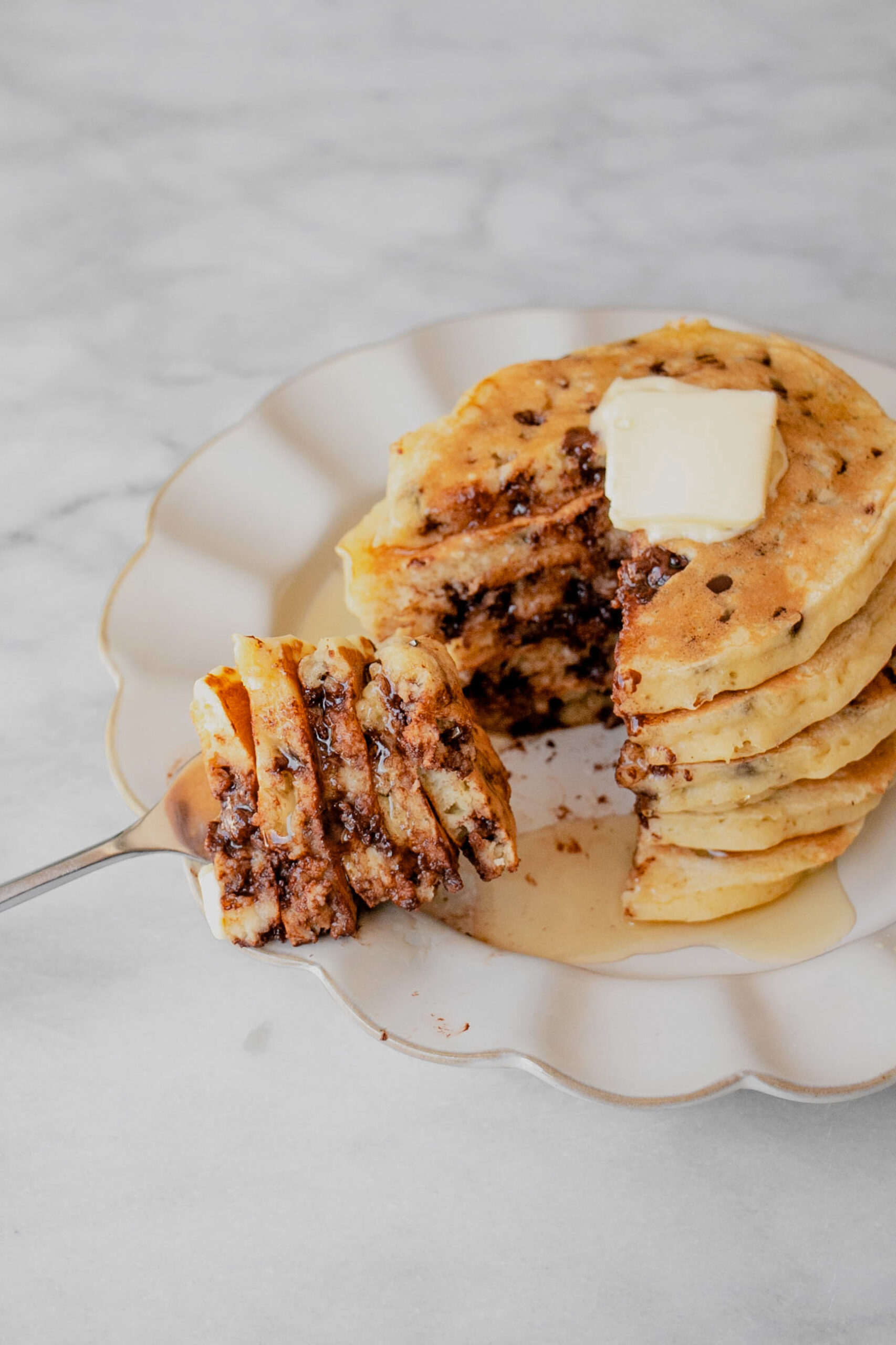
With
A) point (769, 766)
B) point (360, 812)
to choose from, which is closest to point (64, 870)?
point (360, 812)

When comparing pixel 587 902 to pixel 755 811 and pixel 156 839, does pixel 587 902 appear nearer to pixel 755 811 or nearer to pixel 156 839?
pixel 755 811

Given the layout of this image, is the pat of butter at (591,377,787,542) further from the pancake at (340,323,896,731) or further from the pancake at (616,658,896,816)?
the pancake at (616,658,896,816)

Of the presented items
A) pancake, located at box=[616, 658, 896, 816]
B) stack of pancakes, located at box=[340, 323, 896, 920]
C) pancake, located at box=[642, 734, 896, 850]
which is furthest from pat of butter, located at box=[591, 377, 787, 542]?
pancake, located at box=[642, 734, 896, 850]

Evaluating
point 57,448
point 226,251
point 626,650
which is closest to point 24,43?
point 226,251

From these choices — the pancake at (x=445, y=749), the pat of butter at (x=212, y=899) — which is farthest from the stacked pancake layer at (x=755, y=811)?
the pat of butter at (x=212, y=899)

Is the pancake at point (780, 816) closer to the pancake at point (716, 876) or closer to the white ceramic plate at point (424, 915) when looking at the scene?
the pancake at point (716, 876)

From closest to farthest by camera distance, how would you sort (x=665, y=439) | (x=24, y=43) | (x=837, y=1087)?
(x=837, y=1087) → (x=665, y=439) → (x=24, y=43)

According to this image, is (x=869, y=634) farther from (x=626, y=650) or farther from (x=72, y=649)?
(x=72, y=649)
